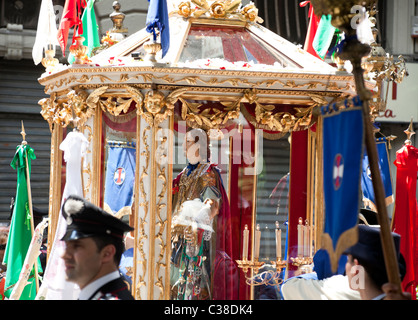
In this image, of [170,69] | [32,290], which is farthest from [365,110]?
[32,290]

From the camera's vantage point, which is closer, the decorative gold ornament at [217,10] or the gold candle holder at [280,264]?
the gold candle holder at [280,264]

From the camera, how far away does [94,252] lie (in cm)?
465

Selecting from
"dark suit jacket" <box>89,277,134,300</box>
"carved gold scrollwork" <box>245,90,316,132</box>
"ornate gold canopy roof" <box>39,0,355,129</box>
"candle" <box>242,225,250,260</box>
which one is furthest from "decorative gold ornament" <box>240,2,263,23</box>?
"dark suit jacket" <box>89,277,134,300</box>

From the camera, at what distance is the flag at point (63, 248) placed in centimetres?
555

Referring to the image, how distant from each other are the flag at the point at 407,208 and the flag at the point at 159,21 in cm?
260

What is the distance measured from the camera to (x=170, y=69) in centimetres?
657

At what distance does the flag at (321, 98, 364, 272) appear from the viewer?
4.27m

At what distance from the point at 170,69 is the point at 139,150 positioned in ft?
2.33

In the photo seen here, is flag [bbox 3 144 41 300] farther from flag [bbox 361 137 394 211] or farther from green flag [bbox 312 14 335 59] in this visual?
flag [bbox 361 137 394 211]

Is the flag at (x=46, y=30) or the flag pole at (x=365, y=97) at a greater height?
the flag at (x=46, y=30)

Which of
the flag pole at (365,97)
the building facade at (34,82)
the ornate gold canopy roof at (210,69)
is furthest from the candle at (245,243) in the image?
the building facade at (34,82)

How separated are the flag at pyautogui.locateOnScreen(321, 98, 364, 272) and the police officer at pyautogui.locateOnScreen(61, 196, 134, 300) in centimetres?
117

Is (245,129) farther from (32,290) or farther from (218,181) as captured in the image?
(32,290)

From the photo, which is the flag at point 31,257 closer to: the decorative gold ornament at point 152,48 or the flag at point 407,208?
the decorative gold ornament at point 152,48
